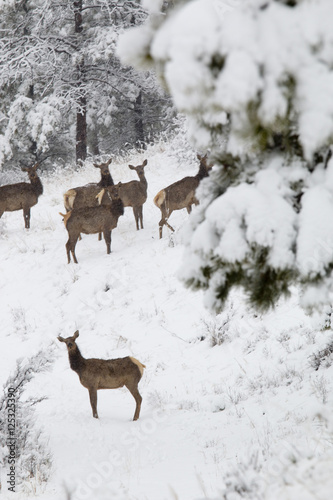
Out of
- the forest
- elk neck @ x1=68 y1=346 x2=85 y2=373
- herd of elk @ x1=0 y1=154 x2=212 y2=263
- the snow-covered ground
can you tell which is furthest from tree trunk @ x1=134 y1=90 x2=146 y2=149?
elk neck @ x1=68 y1=346 x2=85 y2=373

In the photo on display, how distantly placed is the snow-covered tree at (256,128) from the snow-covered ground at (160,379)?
85 centimetres

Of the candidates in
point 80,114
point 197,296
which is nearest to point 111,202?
point 197,296

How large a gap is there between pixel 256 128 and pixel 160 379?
525cm

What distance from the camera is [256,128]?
2.24m

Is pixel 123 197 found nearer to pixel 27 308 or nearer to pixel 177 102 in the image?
pixel 27 308

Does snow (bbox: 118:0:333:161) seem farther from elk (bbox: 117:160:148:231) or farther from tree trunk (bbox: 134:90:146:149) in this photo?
tree trunk (bbox: 134:90:146:149)

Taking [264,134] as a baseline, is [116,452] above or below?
below

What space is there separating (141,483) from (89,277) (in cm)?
609

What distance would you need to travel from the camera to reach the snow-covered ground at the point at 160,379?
12.5 feet

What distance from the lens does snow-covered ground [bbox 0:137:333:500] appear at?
3797 millimetres

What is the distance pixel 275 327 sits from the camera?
7.02 m

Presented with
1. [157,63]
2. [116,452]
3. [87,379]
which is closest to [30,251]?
[87,379]

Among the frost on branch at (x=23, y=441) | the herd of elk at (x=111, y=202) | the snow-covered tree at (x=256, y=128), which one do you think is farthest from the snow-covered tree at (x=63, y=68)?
the snow-covered tree at (x=256, y=128)

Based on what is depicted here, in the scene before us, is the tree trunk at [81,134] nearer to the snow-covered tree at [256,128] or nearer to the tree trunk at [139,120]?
the tree trunk at [139,120]
